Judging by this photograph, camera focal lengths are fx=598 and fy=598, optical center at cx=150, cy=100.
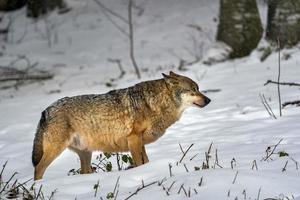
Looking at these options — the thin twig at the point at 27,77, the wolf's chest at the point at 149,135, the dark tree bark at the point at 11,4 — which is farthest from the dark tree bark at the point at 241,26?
the dark tree bark at the point at 11,4

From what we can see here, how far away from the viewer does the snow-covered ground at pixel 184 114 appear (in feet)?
16.0

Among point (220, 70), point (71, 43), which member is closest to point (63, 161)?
point (220, 70)

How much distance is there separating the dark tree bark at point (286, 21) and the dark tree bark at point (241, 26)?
3.43ft

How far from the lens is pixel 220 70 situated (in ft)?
44.2

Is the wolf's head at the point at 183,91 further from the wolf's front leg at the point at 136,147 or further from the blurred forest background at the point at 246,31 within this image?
the blurred forest background at the point at 246,31

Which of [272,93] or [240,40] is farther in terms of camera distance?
[240,40]

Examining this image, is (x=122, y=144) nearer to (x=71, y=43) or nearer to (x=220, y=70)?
(x=220, y=70)

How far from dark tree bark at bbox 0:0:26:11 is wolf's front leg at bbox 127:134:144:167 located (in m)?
18.9

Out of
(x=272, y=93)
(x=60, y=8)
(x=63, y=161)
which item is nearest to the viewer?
(x=63, y=161)

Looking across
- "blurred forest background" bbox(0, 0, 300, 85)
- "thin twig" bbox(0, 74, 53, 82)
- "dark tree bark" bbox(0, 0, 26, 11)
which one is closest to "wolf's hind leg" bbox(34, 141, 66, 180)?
"blurred forest background" bbox(0, 0, 300, 85)

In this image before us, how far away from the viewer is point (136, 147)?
6746 millimetres

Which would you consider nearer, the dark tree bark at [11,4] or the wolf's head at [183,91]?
the wolf's head at [183,91]

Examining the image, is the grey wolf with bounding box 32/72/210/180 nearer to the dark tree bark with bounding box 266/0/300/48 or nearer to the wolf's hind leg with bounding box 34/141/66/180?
the wolf's hind leg with bounding box 34/141/66/180

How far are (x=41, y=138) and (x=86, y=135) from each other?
1.67 feet
